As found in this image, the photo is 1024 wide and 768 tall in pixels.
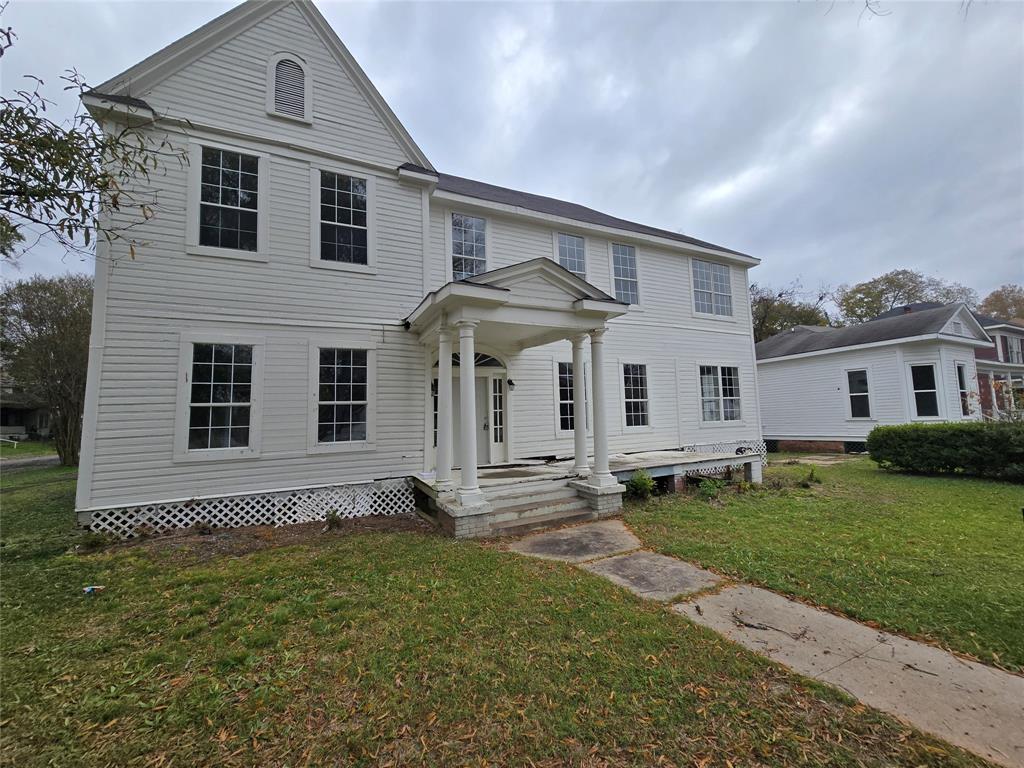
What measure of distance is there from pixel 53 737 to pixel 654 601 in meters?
4.19

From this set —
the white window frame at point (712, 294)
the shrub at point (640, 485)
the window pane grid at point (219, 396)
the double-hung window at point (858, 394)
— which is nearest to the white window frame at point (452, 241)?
the window pane grid at point (219, 396)

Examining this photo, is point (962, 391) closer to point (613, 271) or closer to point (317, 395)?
point (613, 271)

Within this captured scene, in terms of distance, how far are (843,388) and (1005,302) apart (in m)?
40.3

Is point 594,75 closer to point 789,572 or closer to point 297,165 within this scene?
point 297,165

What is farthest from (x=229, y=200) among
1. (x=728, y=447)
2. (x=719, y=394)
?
(x=728, y=447)

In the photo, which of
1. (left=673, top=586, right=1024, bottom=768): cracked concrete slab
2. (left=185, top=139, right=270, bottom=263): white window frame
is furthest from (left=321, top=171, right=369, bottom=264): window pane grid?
(left=673, top=586, right=1024, bottom=768): cracked concrete slab

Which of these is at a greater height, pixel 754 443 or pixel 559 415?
pixel 559 415

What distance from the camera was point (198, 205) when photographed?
6891mm

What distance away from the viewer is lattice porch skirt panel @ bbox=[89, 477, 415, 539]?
622cm

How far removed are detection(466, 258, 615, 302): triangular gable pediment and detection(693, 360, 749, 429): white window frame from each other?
6.01 m

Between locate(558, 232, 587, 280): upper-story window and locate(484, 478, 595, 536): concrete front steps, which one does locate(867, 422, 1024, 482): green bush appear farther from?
locate(484, 478, 595, 536): concrete front steps

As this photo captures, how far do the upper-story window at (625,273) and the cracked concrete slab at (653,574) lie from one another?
298 inches

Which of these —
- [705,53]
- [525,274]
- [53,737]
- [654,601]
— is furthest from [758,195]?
[53,737]

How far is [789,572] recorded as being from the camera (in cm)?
443
